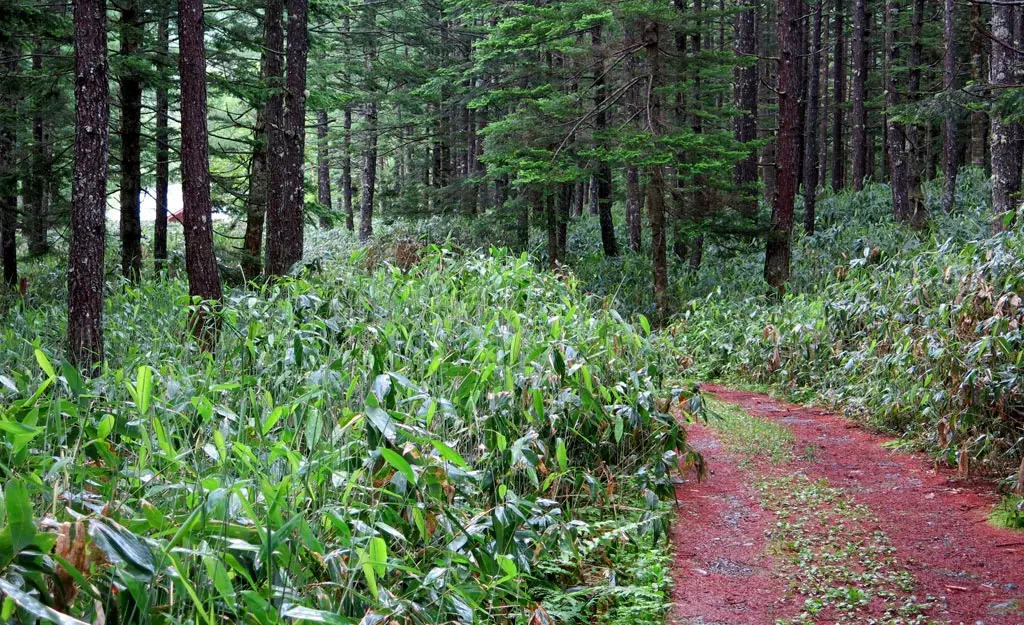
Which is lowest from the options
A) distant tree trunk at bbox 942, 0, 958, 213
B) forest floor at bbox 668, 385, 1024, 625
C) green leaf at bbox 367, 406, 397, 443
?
forest floor at bbox 668, 385, 1024, 625

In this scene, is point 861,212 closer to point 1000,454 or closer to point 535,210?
point 535,210

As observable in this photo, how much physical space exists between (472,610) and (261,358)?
10.5 ft

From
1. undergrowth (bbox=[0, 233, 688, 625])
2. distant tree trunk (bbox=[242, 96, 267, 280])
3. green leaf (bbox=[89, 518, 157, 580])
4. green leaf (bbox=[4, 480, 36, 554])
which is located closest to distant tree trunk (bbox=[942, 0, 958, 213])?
undergrowth (bbox=[0, 233, 688, 625])

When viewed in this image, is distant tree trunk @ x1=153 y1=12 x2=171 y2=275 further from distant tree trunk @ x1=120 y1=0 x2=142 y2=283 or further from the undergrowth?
the undergrowth

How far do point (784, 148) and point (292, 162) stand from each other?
8.05m

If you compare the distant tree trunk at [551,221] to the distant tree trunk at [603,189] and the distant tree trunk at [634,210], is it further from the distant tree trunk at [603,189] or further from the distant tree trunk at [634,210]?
the distant tree trunk at [634,210]

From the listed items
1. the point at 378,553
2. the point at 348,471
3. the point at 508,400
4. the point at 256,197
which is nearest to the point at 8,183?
the point at 256,197

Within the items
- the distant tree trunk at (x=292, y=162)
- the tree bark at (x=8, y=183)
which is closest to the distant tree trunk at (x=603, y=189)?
the distant tree trunk at (x=292, y=162)

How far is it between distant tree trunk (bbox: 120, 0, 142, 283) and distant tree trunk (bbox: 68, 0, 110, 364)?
17.9 feet

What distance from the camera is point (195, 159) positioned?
8.53m

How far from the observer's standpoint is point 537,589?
4.18 metres

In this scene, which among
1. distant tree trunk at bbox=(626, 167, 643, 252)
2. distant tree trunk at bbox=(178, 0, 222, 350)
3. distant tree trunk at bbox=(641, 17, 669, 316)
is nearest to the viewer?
distant tree trunk at bbox=(178, 0, 222, 350)

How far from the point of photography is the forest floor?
14.3 feet

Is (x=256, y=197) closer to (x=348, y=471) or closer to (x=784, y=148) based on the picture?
(x=784, y=148)
